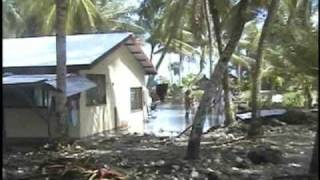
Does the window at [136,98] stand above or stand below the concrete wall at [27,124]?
above

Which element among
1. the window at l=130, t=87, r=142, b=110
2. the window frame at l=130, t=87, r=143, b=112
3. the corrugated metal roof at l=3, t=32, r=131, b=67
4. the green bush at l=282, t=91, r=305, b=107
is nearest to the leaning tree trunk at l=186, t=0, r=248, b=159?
the corrugated metal roof at l=3, t=32, r=131, b=67

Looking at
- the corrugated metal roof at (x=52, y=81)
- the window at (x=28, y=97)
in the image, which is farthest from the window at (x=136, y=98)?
the window at (x=28, y=97)

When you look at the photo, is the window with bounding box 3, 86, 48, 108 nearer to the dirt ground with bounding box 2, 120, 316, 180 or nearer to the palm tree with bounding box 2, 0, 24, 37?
the dirt ground with bounding box 2, 120, 316, 180

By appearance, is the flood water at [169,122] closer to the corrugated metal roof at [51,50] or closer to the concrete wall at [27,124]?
the corrugated metal roof at [51,50]

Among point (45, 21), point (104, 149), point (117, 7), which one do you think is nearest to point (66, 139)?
point (104, 149)

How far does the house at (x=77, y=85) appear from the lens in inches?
523

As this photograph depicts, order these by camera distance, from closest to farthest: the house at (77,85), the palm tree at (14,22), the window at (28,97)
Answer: the house at (77,85) → the window at (28,97) → the palm tree at (14,22)

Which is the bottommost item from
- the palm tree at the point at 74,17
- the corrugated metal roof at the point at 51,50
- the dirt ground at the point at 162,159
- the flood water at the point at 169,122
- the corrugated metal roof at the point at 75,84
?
the dirt ground at the point at 162,159

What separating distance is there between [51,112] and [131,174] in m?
5.61

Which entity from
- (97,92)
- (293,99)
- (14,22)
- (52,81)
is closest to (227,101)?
(97,92)

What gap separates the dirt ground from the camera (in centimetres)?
776

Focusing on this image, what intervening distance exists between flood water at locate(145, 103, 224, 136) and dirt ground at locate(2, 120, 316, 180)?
10.6 feet

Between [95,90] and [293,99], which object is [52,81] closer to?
[95,90]

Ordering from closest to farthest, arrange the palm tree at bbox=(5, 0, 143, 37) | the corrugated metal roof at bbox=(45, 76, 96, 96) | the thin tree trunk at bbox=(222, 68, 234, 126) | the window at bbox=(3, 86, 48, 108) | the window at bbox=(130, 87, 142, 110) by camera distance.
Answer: the corrugated metal roof at bbox=(45, 76, 96, 96) < the window at bbox=(3, 86, 48, 108) < the thin tree trunk at bbox=(222, 68, 234, 126) < the palm tree at bbox=(5, 0, 143, 37) < the window at bbox=(130, 87, 142, 110)
